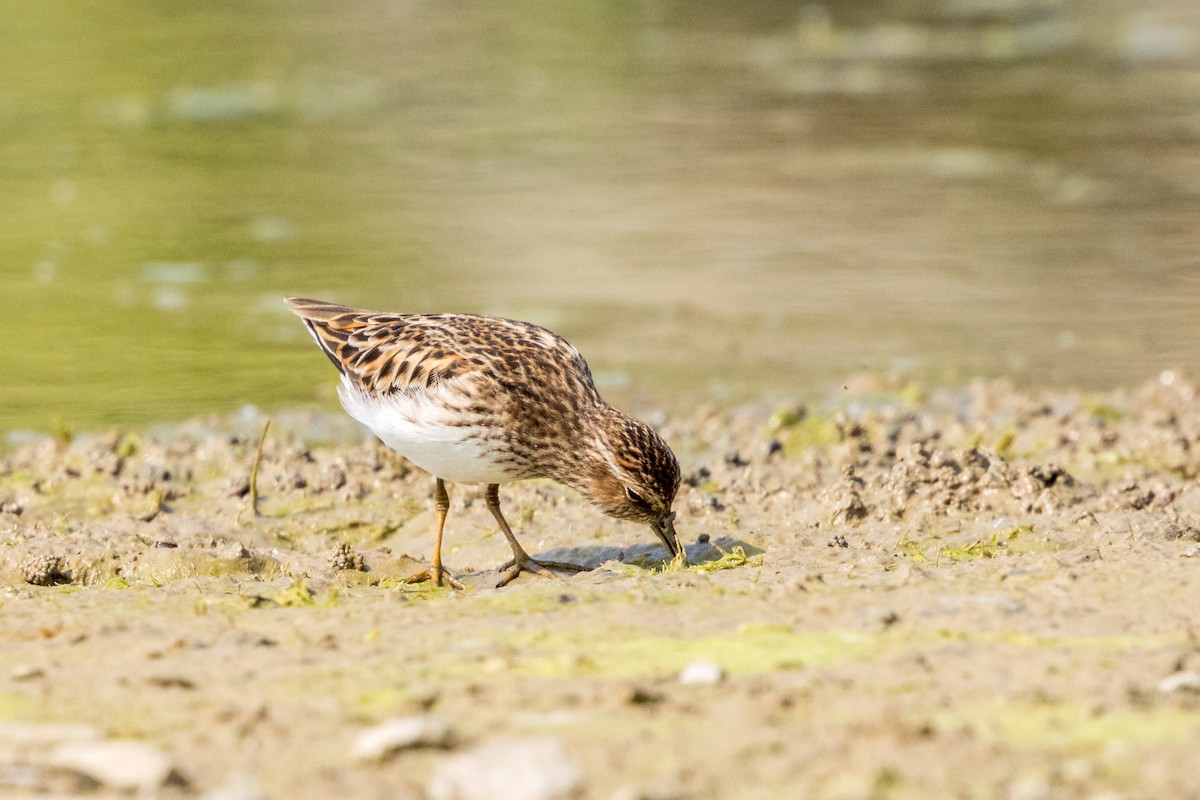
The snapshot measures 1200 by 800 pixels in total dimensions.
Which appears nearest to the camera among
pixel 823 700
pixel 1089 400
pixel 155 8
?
pixel 823 700

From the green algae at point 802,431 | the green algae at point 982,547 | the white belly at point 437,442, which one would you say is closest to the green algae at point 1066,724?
the green algae at point 982,547

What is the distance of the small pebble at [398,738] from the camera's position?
11.6 ft

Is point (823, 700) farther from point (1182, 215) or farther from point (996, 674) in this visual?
point (1182, 215)

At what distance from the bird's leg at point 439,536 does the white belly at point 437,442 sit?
0.19 metres

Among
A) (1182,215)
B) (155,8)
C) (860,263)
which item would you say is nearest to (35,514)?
(860,263)

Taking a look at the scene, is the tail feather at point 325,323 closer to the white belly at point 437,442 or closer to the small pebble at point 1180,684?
the white belly at point 437,442

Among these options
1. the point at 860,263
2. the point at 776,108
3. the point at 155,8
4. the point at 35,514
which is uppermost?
the point at 155,8

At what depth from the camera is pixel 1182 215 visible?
12539 millimetres

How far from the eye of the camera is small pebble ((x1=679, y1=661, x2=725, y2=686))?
4066 millimetres

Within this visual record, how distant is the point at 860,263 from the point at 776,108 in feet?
18.7

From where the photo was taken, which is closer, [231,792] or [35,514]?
[231,792]

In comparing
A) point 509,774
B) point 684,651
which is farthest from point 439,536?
point 509,774

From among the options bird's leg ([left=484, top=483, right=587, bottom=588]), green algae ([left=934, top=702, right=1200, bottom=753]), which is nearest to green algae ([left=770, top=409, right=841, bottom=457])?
bird's leg ([left=484, top=483, right=587, bottom=588])

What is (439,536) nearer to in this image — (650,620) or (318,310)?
(318,310)
